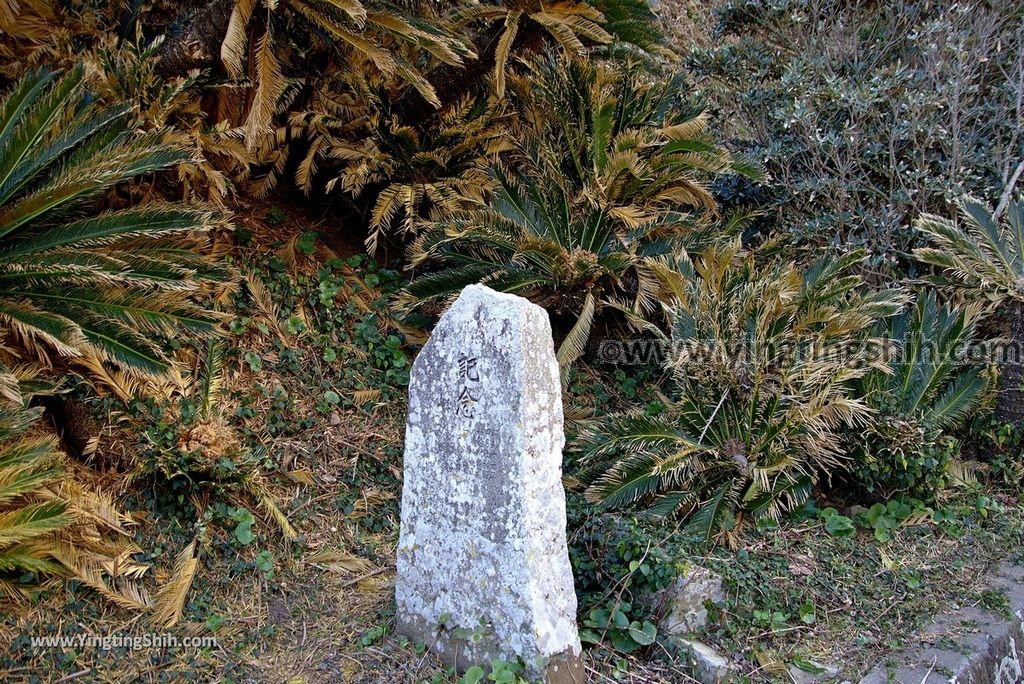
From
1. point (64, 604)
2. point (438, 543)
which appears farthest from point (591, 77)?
point (64, 604)

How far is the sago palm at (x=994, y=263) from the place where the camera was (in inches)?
210

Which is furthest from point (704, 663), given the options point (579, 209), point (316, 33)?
point (316, 33)

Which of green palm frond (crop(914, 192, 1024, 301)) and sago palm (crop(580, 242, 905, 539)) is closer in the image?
sago palm (crop(580, 242, 905, 539))

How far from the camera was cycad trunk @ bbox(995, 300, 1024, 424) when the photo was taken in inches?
210

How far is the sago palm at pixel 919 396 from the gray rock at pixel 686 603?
1515 mm

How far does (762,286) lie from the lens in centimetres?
518

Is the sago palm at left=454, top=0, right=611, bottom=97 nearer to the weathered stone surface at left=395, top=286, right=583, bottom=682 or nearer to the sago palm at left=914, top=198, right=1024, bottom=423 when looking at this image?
the sago palm at left=914, top=198, right=1024, bottom=423

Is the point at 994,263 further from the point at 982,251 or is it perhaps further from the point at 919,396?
the point at 919,396

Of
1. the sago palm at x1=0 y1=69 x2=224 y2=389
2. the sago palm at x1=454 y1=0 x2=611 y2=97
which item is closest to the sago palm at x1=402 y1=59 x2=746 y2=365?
the sago palm at x1=454 y1=0 x2=611 y2=97

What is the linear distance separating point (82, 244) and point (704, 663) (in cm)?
A: 382

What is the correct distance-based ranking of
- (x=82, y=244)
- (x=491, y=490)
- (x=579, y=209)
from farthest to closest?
(x=579, y=209)
(x=82, y=244)
(x=491, y=490)

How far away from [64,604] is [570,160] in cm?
449

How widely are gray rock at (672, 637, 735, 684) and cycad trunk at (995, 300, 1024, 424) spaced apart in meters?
2.95

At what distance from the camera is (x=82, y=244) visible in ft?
14.3
